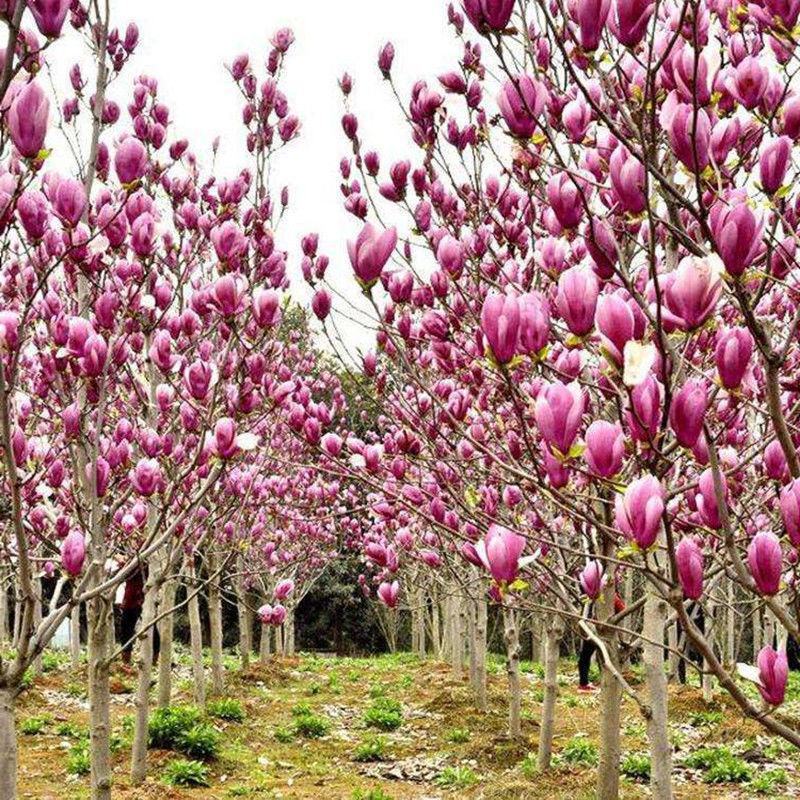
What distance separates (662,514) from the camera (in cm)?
148

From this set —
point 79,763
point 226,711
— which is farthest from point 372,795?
point 226,711

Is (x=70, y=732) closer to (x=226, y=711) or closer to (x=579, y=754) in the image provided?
(x=226, y=711)

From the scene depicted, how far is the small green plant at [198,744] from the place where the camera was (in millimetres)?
7824

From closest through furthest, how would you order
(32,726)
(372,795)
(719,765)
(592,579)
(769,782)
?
1. (592,579)
2. (372,795)
3. (769,782)
4. (719,765)
5. (32,726)

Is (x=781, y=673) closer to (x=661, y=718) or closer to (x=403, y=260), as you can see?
(x=661, y=718)

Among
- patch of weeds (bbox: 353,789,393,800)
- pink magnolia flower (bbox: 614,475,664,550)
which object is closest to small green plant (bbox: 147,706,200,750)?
patch of weeds (bbox: 353,789,393,800)

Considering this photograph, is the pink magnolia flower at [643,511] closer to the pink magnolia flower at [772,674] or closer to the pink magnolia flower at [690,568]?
the pink magnolia flower at [690,568]

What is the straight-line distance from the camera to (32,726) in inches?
343

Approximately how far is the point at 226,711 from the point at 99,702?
21.5ft

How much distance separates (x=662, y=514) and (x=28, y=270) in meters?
2.80

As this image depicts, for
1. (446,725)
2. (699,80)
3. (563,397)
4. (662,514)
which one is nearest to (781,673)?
(662,514)

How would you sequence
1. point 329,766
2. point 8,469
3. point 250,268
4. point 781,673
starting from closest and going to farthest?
point 781,673 < point 8,469 < point 250,268 < point 329,766

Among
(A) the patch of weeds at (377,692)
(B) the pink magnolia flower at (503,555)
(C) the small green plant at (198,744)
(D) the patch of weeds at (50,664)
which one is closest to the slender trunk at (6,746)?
(B) the pink magnolia flower at (503,555)

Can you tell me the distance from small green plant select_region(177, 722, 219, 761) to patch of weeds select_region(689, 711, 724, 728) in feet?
20.3
